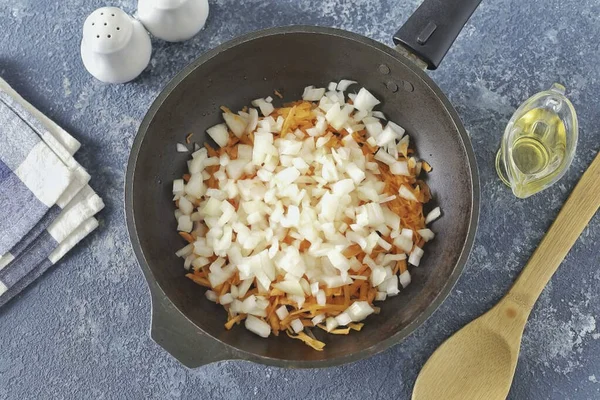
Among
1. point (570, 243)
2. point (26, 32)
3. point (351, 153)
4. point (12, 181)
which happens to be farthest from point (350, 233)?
point (26, 32)

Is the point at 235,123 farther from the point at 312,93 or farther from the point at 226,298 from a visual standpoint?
the point at 226,298

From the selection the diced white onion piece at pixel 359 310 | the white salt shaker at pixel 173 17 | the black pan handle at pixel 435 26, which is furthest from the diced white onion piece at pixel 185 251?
the black pan handle at pixel 435 26

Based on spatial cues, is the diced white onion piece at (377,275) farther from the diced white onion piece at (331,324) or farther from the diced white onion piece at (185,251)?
the diced white onion piece at (185,251)

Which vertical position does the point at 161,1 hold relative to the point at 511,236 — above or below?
above

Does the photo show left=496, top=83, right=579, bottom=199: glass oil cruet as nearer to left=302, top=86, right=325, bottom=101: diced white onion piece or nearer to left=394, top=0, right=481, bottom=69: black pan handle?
left=394, top=0, right=481, bottom=69: black pan handle

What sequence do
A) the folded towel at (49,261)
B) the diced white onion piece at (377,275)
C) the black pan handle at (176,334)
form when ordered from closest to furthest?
the black pan handle at (176,334) → the diced white onion piece at (377,275) → the folded towel at (49,261)

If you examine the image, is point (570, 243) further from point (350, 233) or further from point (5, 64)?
point (5, 64)
